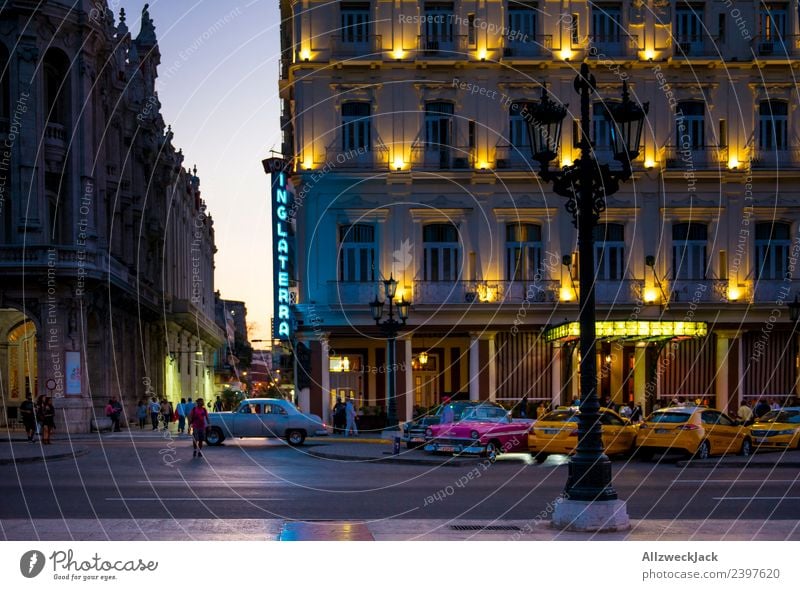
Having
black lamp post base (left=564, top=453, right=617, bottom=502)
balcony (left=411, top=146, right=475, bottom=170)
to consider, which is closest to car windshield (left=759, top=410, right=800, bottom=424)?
balcony (left=411, top=146, right=475, bottom=170)

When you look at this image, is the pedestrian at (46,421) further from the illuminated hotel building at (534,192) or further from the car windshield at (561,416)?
the car windshield at (561,416)

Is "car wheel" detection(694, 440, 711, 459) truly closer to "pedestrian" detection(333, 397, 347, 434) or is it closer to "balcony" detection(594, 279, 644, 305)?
"balcony" detection(594, 279, 644, 305)

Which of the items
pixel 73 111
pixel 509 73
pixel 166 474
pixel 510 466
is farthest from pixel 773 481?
pixel 73 111

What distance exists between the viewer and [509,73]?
1727 inches

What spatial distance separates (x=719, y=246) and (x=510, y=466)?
20.5m

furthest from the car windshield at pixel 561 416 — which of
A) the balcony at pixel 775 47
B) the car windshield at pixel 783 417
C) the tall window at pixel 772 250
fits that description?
the balcony at pixel 775 47

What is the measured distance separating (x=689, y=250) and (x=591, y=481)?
1227 inches

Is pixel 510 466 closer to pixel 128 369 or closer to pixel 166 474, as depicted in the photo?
pixel 166 474

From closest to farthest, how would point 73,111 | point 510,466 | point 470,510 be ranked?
point 470,510, point 510,466, point 73,111

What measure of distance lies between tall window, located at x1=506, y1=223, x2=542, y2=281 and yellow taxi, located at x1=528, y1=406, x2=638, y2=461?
1415 centimetres

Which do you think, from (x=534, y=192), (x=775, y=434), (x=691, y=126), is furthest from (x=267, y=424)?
(x=691, y=126)

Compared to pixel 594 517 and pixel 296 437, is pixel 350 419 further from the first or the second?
pixel 594 517

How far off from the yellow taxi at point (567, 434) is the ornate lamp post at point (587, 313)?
42.5ft

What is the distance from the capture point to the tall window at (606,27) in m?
44.2
